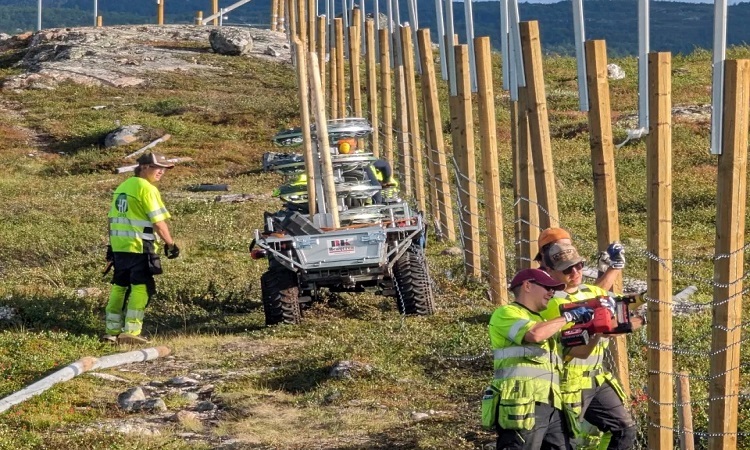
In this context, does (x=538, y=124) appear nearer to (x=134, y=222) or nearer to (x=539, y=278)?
(x=134, y=222)

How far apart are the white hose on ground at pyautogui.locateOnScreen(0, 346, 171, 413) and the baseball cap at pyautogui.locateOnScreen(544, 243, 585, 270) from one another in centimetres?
457

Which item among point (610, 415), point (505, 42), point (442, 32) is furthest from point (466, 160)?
point (610, 415)

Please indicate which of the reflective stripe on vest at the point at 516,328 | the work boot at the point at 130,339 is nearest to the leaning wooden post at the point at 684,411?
the reflective stripe on vest at the point at 516,328

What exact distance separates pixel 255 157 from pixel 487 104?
1750 cm

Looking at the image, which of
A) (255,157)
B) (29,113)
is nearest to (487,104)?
(255,157)

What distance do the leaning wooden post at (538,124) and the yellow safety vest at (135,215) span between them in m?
3.95

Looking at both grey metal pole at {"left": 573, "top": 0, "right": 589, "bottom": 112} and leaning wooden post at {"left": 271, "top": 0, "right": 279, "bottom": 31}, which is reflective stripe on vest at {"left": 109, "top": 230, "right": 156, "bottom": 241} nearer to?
grey metal pole at {"left": 573, "top": 0, "right": 589, "bottom": 112}

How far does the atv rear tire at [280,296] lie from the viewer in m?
14.0

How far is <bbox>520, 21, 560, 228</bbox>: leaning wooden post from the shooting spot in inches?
454

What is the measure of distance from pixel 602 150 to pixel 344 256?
4.66 metres

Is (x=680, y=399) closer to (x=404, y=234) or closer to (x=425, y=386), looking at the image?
(x=425, y=386)

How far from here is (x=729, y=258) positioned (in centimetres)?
800

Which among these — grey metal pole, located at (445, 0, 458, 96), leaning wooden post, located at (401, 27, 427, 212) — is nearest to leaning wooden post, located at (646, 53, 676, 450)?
grey metal pole, located at (445, 0, 458, 96)

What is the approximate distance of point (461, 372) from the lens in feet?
36.7
